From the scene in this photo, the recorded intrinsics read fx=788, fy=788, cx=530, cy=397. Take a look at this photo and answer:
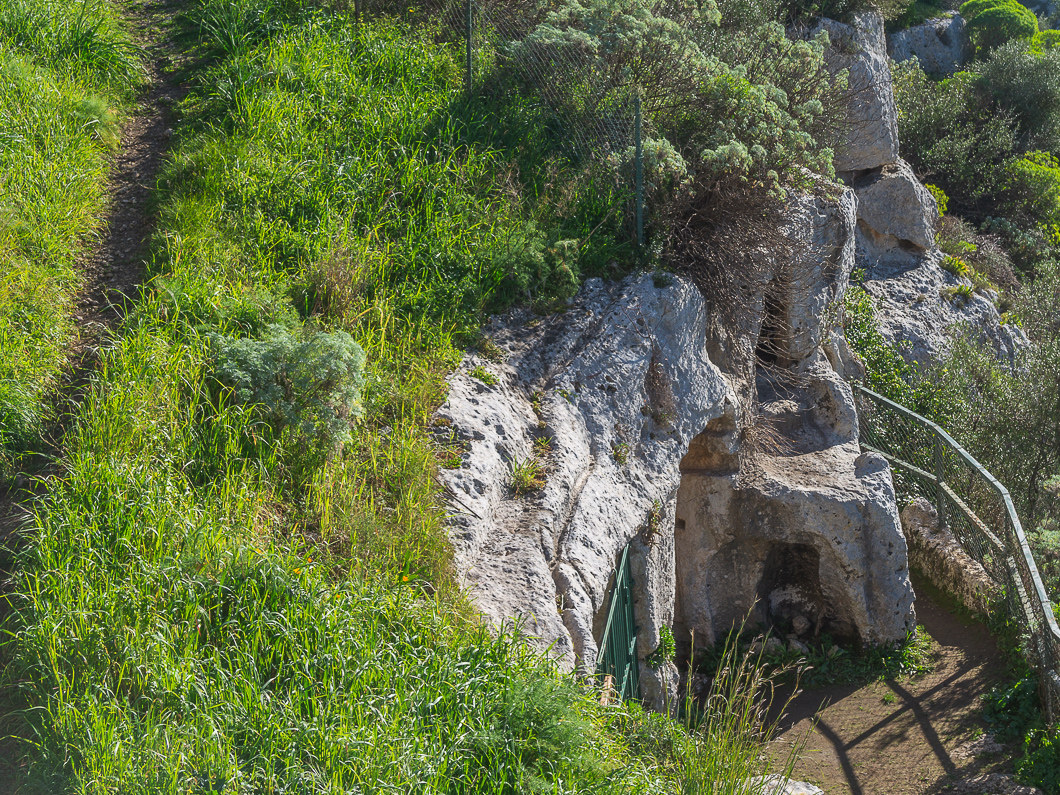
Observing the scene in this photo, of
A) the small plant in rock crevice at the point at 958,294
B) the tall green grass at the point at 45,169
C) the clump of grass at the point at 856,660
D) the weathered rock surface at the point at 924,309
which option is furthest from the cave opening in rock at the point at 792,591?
the tall green grass at the point at 45,169

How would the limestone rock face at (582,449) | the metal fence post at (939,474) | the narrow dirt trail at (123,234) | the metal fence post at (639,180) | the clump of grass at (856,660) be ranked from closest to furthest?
the narrow dirt trail at (123,234) < the limestone rock face at (582,449) < the metal fence post at (639,180) < the clump of grass at (856,660) < the metal fence post at (939,474)

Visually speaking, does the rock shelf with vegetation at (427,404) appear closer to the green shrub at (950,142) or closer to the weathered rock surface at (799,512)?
the weathered rock surface at (799,512)

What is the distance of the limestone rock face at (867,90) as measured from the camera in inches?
528

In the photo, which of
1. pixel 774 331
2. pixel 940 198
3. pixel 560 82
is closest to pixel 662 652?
pixel 774 331

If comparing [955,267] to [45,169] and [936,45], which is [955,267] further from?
[45,169]

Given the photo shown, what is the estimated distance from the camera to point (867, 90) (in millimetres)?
13320

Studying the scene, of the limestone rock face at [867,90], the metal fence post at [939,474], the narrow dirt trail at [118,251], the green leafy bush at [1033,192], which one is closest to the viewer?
the narrow dirt trail at [118,251]

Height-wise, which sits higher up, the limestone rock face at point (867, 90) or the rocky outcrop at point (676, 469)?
the limestone rock face at point (867, 90)

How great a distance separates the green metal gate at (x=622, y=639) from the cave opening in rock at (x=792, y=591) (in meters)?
3.37

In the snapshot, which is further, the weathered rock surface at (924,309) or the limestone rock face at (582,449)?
the weathered rock surface at (924,309)

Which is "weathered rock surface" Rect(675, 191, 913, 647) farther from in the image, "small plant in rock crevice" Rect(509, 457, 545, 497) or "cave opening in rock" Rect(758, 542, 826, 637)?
"small plant in rock crevice" Rect(509, 457, 545, 497)

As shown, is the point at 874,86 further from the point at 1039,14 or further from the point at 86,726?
the point at 1039,14

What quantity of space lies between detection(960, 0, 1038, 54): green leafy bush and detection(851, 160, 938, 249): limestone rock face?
12525mm

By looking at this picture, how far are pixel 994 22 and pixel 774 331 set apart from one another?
21.7 meters
